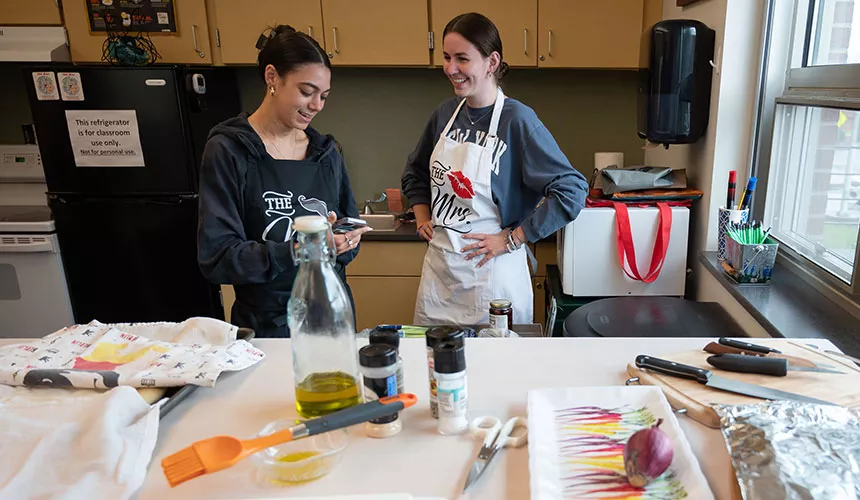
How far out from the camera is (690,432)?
80 cm

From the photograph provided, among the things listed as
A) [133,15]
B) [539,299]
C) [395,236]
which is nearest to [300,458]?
[395,236]

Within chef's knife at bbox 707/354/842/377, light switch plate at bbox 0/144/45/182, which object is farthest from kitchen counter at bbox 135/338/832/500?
light switch plate at bbox 0/144/45/182

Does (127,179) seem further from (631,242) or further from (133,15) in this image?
(631,242)

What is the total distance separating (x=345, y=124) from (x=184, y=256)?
1.01 metres

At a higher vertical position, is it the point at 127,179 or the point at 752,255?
the point at 127,179

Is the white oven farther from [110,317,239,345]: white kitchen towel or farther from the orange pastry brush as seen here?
the orange pastry brush

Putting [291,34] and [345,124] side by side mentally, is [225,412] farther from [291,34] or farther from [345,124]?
[345,124]

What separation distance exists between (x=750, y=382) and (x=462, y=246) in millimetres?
971

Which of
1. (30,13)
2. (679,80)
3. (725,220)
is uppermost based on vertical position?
(30,13)

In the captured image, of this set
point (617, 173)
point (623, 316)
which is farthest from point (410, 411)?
point (617, 173)

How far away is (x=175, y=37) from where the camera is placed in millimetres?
2562

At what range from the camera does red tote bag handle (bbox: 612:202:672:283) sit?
1.87 metres

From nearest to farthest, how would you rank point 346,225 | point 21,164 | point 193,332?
point 193,332
point 346,225
point 21,164

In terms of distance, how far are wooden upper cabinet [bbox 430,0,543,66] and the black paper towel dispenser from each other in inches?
28.1
